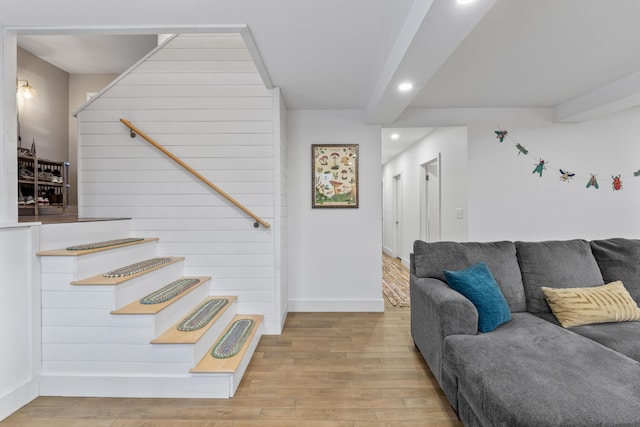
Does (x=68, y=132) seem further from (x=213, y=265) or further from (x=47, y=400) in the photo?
(x=47, y=400)

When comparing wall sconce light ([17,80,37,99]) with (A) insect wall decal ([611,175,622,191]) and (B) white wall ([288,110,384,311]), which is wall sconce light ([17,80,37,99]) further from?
(A) insect wall decal ([611,175,622,191])

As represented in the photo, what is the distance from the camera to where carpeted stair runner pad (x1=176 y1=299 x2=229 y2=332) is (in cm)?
226

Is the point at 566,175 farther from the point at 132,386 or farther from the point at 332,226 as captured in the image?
the point at 132,386

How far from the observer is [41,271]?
6.66ft

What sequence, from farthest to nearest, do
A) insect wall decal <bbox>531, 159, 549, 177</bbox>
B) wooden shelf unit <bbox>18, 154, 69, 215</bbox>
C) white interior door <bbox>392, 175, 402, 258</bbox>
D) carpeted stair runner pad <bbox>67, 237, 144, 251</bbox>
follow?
white interior door <bbox>392, 175, 402, 258</bbox>, insect wall decal <bbox>531, 159, 549, 177</bbox>, wooden shelf unit <bbox>18, 154, 69, 215</bbox>, carpeted stair runner pad <bbox>67, 237, 144, 251</bbox>

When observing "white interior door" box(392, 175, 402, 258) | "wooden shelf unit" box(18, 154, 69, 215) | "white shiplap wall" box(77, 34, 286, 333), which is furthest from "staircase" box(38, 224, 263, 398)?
"white interior door" box(392, 175, 402, 258)

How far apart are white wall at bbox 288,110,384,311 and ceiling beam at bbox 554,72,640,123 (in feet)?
6.98

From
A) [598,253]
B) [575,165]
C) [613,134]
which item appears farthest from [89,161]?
[613,134]

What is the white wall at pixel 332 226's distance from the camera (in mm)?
3701

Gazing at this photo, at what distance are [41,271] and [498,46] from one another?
350 cm

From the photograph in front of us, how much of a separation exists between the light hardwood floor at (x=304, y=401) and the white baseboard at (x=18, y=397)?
0.04 metres

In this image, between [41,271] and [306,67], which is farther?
[306,67]

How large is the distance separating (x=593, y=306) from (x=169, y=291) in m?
2.91

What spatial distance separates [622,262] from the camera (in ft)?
7.57
